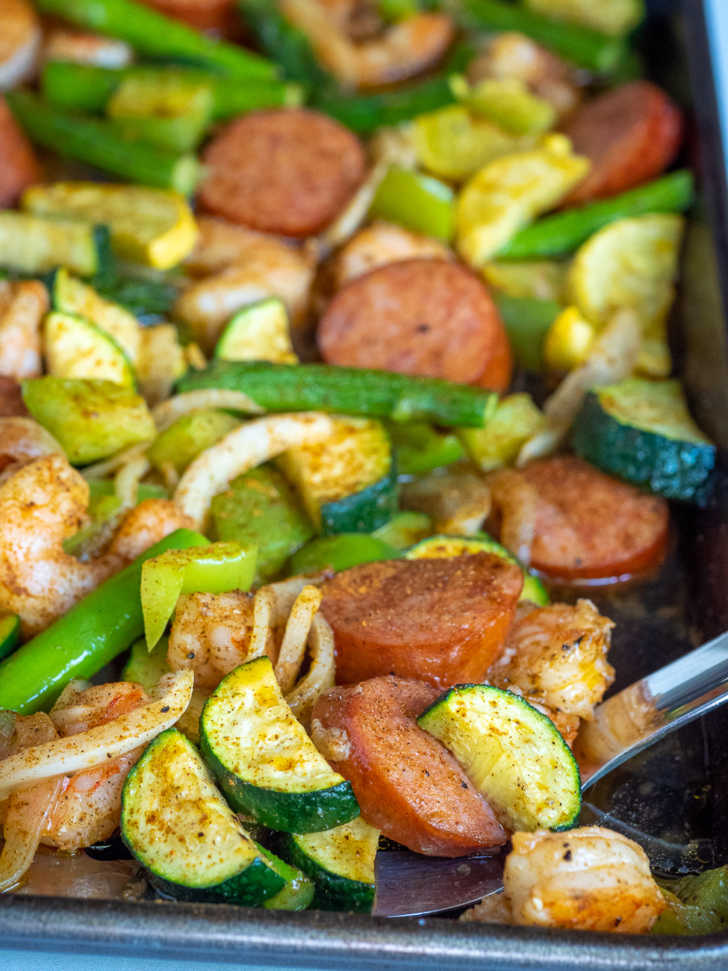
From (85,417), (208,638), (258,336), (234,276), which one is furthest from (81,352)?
(208,638)

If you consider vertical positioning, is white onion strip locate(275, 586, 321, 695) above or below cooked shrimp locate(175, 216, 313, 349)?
below

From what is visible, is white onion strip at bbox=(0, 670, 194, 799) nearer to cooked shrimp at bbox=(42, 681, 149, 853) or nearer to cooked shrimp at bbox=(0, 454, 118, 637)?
cooked shrimp at bbox=(42, 681, 149, 853)

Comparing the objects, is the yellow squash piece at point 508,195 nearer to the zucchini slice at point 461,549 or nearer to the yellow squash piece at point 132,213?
the yellow squash piece at point 132,213

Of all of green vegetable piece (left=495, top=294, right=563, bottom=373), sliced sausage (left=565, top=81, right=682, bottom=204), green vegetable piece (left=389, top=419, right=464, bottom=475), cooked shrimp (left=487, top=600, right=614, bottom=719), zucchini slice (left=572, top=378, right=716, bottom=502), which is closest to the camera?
cooked shrimp (left=487, top=600, right=614, bottom=719)

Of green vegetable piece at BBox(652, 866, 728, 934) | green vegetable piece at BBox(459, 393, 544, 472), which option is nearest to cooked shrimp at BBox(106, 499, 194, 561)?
green vegetable piece at BBox(459, 393, 544, 472)

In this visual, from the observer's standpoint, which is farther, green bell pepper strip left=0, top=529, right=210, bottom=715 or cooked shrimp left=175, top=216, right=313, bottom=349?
cooked shrimp left=175, top=216, right=313, bottom=349

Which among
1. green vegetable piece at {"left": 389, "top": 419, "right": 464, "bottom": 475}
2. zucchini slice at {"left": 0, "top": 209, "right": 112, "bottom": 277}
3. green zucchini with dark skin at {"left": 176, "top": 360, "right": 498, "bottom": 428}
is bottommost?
green vegetable piece at {"left": 389, "top": 419, "right": 464, "bottom": 475}

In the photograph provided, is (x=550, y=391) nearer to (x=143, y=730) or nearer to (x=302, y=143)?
(x=302, y=143)

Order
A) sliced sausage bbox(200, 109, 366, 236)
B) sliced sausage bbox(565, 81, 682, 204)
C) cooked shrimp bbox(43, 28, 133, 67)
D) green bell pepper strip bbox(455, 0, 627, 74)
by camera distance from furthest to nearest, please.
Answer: green bell pepper strip bbox(455, 0, 627, 74)
cooked shrimp bbox(43, 28, 133, 67)
sliced sausage bbox(565, 81, 682, 204)
sliced sausage bbox(200, 109, 366, 236)
